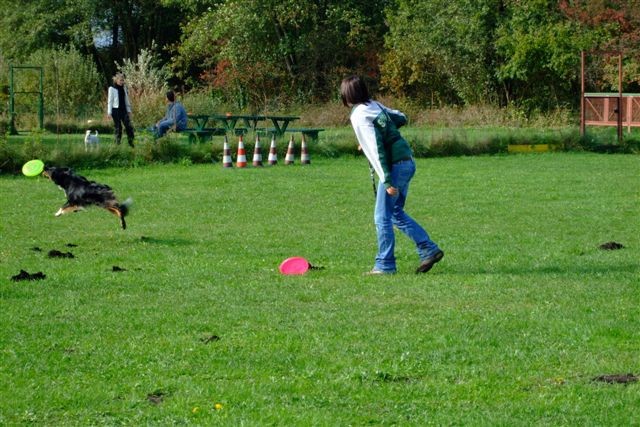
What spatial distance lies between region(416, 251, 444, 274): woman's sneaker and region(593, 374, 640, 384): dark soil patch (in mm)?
3916

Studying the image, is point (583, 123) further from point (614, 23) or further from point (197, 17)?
point (197, 17)

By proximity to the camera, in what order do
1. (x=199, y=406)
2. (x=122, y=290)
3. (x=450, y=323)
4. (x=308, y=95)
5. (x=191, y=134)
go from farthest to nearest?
(x=308, y=95), (x=191, y=134), (x=122, y=290), (x=450, y=323), (x=199, y=406)

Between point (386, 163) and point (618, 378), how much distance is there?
4.09 metres

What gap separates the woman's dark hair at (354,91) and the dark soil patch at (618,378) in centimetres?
426

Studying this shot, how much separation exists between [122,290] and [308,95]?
133ft

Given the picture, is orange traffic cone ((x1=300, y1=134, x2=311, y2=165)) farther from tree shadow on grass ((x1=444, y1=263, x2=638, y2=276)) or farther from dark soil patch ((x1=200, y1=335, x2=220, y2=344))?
dark soil patch ((x1=200, y1=335, x2=220, y2=344))

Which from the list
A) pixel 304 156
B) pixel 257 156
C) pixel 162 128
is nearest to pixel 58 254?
pixel 257 156

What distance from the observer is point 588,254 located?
11.8 meters

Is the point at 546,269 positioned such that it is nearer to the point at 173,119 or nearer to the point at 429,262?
the point at 429,262

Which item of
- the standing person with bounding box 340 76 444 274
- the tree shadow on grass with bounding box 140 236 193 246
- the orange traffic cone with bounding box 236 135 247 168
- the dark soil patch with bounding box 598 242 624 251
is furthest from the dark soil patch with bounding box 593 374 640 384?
the orange traffic cone with bounding box 236 135 247 168

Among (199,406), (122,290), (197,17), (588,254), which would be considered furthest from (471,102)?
(199,406)

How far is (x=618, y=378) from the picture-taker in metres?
6.50

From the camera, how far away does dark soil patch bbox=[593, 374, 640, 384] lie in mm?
6445

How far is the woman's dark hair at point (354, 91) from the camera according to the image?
10.0 meters
